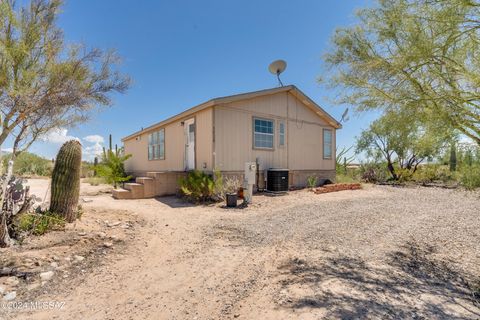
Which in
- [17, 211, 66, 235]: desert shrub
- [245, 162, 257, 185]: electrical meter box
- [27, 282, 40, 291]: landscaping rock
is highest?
[245, 162, 257, 185]: electrical meter box

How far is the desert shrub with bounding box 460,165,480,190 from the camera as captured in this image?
2.99m

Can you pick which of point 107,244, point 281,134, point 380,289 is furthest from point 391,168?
point 107,244

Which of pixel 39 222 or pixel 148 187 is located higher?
pixel 148 187

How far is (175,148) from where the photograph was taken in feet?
38.2

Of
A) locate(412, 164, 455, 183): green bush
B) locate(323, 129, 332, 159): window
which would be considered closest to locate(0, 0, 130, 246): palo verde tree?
locate(323, 129, 332, 159): window

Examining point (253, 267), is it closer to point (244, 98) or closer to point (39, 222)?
point (39, 222)

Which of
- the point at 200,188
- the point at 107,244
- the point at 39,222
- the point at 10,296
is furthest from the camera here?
→ the point at 200,188

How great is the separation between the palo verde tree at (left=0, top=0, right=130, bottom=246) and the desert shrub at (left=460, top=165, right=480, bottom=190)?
639cm

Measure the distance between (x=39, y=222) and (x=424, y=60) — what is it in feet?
20.6

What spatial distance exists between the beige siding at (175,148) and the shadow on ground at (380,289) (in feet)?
20.9

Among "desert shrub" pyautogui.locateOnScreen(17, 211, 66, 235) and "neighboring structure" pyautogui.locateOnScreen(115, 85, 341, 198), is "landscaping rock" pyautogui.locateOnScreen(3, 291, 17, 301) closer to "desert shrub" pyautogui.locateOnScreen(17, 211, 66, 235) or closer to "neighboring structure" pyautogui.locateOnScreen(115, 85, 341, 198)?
"desert shrub" pyautogui.locateOnScreen(17, 211, 66, 235)

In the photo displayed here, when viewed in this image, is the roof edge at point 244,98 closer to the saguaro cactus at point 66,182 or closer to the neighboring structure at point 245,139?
the neighboring structure at point 245,139

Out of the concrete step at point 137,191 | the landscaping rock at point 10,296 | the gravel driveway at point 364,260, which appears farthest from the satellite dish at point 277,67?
the landscaping rock at point 10,296

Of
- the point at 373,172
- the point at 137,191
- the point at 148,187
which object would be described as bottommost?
the point at 137,191
